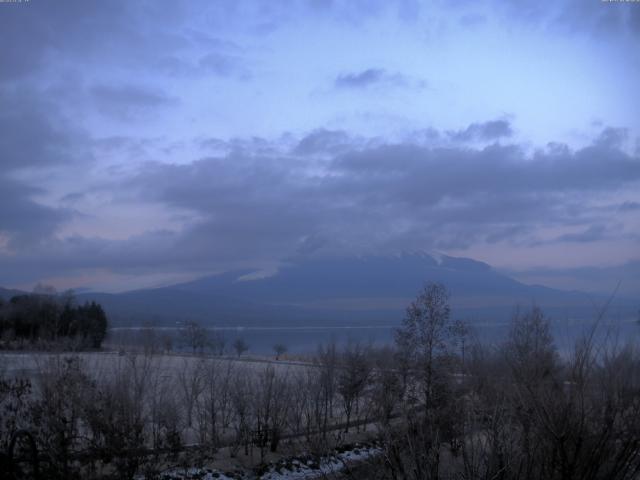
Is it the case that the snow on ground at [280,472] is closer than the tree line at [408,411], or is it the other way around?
the tree line at [408,411]

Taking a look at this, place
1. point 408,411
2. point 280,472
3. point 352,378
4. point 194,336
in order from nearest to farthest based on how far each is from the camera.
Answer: point 408,411
point 280,472
point 352,378
point 194,336

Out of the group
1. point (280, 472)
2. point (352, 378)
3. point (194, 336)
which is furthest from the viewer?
point (194, 336)

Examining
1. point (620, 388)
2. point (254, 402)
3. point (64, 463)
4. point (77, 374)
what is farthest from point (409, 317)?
point (620, 388)

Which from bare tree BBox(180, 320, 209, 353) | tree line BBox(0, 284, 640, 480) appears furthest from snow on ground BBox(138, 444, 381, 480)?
bare tree BBox(180, 320, 209, 353)

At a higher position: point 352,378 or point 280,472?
point 352,378

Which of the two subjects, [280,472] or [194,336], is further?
[194,336]

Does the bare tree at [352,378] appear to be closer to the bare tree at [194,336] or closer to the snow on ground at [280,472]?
the snow on ground at [280,472]

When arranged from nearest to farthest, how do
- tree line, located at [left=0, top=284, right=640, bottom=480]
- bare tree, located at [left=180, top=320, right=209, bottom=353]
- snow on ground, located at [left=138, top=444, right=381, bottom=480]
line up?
tree line, located at [left=0, top=284, right=640, bottom=480] < snow on ground, located at [left=138, top=444, right=381, bottom=480] < bare tree, located at [left=180, top=320, right=209, bottom=353]

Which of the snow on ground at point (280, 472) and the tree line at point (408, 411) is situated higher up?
→ the tree line at point (408, 411)

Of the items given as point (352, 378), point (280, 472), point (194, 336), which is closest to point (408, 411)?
point (280, 472)

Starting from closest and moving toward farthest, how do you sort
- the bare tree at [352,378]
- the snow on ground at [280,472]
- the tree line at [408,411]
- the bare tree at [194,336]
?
1. the tree line at [408,411]
2. the snow on ground at [280,472]
3. the bare tree at [352,378]
4. the bare tree at [194,336]

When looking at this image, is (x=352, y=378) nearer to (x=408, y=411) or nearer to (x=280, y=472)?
(x=280, y=472)

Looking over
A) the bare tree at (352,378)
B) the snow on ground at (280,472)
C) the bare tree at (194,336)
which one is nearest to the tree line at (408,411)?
the bare tree at (352,378)

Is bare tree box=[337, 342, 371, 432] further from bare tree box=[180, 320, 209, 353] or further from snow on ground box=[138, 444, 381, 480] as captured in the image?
bare tree box=[180, 320, 209, 353]
